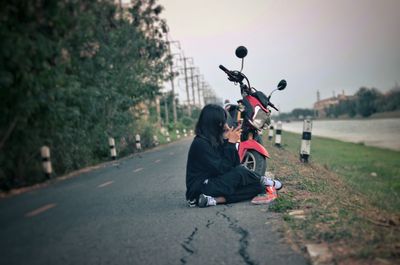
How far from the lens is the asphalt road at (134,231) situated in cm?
351

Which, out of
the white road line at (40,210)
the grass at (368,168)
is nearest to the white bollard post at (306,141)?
the grass at (368,168)

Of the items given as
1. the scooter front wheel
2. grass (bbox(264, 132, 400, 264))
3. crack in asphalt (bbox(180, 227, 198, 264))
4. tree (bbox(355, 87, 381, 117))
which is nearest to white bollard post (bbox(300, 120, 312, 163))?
grass (bbox(264, 132, 400, 264))

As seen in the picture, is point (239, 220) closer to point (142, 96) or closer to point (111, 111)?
point (111, 111)

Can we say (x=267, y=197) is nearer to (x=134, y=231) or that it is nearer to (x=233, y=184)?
(x=233, y=184)

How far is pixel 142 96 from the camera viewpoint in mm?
20469

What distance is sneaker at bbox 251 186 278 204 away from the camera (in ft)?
18.1

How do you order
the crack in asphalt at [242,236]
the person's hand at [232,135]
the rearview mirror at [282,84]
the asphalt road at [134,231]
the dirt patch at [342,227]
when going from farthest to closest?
the rearview mirror at [282,84], the person's hand at [232,135], the asphalt road at [134,231], the crack in asphalt at [242,236], the dirt patch at [342,227]

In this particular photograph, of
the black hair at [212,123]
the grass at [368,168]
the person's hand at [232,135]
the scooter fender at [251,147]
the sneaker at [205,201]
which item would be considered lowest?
the grass at [368,168]

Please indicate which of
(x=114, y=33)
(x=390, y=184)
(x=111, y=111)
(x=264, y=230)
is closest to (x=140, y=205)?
(x=264, y=230)

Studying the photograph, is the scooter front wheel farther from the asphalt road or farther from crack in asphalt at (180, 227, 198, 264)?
crack in asphalt at (180, 227, 198, 264)

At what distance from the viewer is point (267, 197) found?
18.2 ft

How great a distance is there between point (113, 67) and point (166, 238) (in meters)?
14.8

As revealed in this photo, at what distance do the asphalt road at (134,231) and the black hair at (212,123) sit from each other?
96 centimetres

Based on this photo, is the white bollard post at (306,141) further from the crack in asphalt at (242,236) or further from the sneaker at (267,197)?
the crack in asphalt at (242,236)
